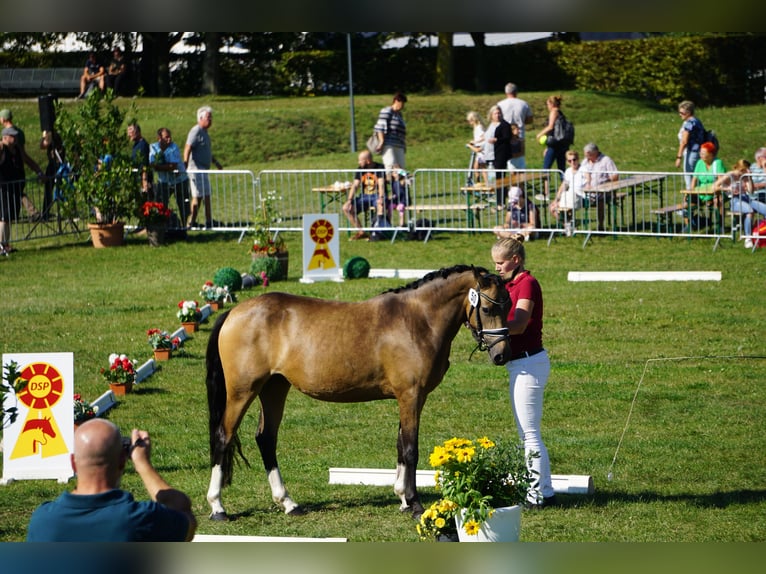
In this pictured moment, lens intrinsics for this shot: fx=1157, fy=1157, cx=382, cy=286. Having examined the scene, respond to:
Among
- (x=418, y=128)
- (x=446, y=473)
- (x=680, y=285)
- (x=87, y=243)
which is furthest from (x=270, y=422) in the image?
(x=418, y=128)

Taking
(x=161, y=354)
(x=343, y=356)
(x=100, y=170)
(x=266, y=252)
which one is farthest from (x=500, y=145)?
(x=343, y=356)

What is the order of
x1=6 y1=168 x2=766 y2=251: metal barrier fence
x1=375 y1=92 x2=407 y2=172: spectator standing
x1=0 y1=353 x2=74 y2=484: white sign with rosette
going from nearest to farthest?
x1=0 y1=353 x2=74 y2=484: white sign with rosette, x1=6 y1=168 x2=766 y2=251: metal barrier fence, x1=375 y1=92 x2=407 y2=172: spectator standing

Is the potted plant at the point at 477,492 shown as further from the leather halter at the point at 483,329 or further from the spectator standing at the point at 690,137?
the spectator standing at the point at 690,137

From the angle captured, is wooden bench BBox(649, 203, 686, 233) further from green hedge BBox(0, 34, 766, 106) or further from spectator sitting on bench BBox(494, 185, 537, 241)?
green hedge BBox(0, 34, 766, 106)

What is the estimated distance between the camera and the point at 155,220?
1959cm

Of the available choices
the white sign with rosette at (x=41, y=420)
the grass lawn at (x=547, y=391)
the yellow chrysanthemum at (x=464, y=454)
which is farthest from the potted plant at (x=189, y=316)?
the yellow chrysanthemum at (x=464, y=454)

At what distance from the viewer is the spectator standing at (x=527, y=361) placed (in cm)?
798

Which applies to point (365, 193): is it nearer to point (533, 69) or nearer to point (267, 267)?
point (267, 267)

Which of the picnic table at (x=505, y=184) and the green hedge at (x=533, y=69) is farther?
the green hedge at (x=533, y=69)

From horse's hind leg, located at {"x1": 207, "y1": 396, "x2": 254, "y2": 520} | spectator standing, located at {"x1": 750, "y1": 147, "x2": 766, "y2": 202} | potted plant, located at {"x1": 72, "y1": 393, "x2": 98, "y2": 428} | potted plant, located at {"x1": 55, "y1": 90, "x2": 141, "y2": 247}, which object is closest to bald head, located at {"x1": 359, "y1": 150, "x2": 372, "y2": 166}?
potted plant, located at {"x1": 55, "y1": 90, "x2": 141, "y2": 247}

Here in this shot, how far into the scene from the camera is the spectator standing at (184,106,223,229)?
20422 millimetres

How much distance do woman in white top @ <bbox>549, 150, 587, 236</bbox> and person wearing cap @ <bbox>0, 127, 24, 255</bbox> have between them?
9190 mm

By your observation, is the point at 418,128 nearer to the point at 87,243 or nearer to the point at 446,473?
the point at 87,243

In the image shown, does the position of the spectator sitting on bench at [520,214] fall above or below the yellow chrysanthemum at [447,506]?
above
